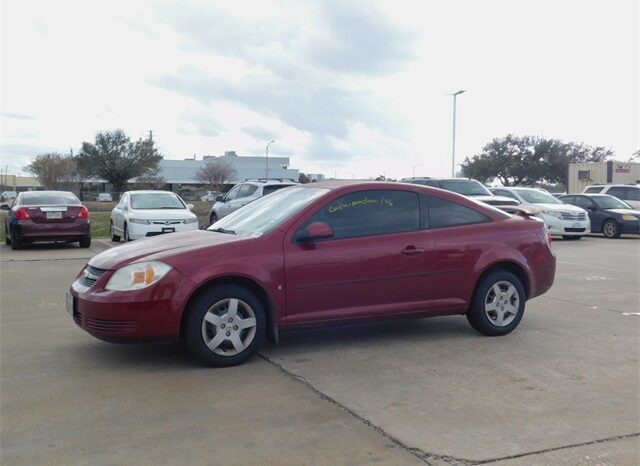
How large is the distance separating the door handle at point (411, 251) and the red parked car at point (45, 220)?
1078 centimetres

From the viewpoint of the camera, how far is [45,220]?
47.6 feet

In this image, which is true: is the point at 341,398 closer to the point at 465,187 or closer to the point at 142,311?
the point at 142,311

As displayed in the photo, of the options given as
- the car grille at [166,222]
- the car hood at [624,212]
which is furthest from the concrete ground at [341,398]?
the car hood at [624,212]

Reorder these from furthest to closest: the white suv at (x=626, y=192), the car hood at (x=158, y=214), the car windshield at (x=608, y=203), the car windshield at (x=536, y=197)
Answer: the white suv at (x=626, y=192), the car windshield at (x=608, y=203), the car windshield at (x=536, y=197), the car hood at (x=158, y=214)

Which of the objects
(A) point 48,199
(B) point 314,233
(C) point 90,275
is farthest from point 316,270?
(A) point 48,199

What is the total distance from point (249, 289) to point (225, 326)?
1.24 feet

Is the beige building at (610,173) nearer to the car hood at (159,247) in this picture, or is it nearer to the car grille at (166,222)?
the car grille at (166,222)

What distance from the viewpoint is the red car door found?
5.64 meters

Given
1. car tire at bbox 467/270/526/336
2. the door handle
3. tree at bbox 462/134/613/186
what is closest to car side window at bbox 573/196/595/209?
car tire at bbox 467/270/526/336

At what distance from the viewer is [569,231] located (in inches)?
746

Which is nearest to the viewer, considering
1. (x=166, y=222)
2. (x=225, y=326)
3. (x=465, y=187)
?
(x=225, y=326)

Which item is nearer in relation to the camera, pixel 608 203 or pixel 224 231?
pixel 224 231

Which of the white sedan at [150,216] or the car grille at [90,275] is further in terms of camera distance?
the white sedan at [150,216]

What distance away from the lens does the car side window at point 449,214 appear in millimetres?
6387
